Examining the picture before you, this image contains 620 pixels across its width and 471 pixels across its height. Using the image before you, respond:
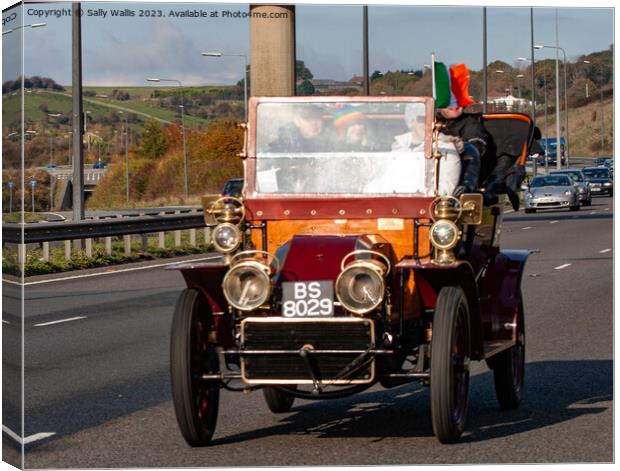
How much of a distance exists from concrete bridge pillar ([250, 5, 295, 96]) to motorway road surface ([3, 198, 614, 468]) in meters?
2.55

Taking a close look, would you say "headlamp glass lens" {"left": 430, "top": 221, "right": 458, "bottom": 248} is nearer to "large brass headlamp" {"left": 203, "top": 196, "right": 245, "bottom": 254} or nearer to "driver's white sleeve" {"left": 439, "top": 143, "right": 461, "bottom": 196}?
"driver's white sleeve" {"left": 439, "top": 143, "right": 461, "bottom": 196}

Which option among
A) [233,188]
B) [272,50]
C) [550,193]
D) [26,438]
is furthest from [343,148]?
[550,193]

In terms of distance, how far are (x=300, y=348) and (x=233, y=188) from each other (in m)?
2.01

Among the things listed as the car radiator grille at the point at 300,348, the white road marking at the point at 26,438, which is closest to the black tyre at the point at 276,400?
the white road marking at the point at 26,438

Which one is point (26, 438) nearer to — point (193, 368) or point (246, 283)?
point (193, 368)

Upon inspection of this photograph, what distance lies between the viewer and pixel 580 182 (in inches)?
1580

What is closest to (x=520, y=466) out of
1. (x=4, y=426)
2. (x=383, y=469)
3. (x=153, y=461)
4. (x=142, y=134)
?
(x=383, y=469)

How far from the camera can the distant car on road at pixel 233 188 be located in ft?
30.1

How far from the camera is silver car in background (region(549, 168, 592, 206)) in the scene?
3884 centimetres

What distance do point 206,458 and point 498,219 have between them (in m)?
3.15

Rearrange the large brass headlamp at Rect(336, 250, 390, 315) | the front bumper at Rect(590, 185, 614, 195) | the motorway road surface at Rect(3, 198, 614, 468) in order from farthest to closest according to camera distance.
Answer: the front bumper at Rect(590, 185, 614, 195)
the motorway road surface at Rect(3, 198, 614, 468)
the large brass headlamp at Rect(336, 250, 390, 315)

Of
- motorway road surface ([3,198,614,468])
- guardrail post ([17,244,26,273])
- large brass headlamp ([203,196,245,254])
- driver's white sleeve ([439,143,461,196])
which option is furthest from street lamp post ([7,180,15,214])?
driver's white sleeve ([439,143,461,196])

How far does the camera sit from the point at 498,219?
10188 millimetres

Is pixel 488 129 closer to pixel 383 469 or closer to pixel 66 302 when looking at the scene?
pixel 383 469
